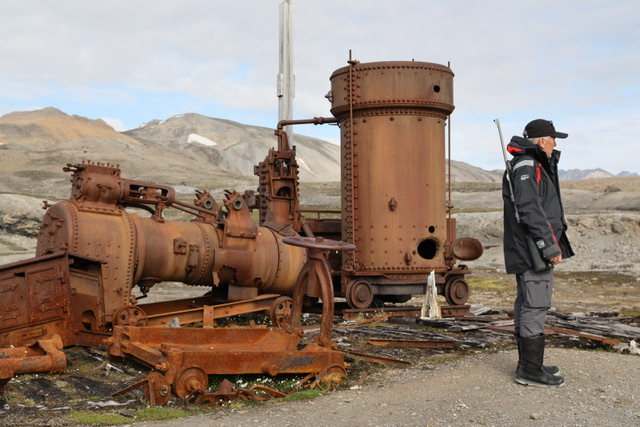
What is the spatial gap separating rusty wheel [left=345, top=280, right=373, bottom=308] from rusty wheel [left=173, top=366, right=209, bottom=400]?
583cm

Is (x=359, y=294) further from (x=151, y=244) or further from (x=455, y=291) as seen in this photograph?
(x=151, y=244)

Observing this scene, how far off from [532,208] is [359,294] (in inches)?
229

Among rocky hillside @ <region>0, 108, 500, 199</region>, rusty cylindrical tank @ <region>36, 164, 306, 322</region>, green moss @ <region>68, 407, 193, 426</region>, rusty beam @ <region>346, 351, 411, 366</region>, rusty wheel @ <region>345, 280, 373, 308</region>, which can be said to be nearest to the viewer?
green moss @ <region>68, 407, 193, 426</region>

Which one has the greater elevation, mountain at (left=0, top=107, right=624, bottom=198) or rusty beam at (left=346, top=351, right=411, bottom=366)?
mountain at (left=0, top=107, right=624, bottom=198)

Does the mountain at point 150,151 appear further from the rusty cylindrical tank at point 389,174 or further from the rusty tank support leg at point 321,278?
the rusty tank support leg at point 321,278

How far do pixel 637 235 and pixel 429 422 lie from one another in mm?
23529

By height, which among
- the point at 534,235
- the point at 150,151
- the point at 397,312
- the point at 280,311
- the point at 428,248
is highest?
the point at 150,151

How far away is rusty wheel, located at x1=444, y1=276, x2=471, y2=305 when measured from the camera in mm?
12664

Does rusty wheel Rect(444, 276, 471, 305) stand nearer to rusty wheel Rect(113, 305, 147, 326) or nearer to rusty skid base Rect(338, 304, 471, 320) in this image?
rusty skid base Rect(338, 304, 471, 320)

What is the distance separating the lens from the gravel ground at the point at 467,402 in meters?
5.60

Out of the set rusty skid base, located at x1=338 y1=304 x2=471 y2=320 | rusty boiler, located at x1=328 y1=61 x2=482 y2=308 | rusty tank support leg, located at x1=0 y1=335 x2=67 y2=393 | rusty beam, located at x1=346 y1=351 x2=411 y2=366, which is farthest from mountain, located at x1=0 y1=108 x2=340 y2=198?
rusty beam, located at x1=346 y1=351 x2=411 y2=366

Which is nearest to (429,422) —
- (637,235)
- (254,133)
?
(637,235)

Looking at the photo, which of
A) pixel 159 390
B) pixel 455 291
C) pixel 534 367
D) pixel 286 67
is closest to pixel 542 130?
pixel 534 367

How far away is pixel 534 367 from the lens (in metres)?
6.59
